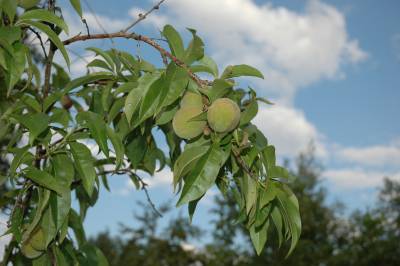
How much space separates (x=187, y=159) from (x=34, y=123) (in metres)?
0.38

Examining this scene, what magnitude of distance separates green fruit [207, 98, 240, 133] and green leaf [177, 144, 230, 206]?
0.18 ft

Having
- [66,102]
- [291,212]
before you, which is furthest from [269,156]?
[66,102]

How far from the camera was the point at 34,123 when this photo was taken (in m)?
1.16

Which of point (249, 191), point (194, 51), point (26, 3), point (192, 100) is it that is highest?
point (26, 3)

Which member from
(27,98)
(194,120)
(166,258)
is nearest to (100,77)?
(27,98)

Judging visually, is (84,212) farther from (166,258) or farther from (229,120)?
(166,258)

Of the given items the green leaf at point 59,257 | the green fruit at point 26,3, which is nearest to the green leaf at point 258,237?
the green leaf at point 59,257

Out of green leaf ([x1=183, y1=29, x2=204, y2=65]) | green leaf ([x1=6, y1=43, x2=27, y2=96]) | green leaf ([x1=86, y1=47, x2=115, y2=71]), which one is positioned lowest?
green leaf ([x1=6, y1=43, x2=27, y2=96])

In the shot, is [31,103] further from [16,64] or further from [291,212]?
[291,212]

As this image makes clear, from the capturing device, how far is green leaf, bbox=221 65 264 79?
1.15 metres

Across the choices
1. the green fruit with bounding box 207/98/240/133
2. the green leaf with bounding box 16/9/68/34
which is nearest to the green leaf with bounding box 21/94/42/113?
the green leaf with bounding box 16/9/68/34

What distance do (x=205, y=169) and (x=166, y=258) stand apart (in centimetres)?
1308

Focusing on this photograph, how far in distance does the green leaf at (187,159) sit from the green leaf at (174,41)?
23 cm

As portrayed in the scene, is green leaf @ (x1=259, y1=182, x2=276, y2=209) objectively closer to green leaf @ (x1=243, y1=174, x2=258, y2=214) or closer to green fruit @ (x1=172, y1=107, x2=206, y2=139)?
green leaf @ (x1=243, y1=174, x2=258, y2=214)
